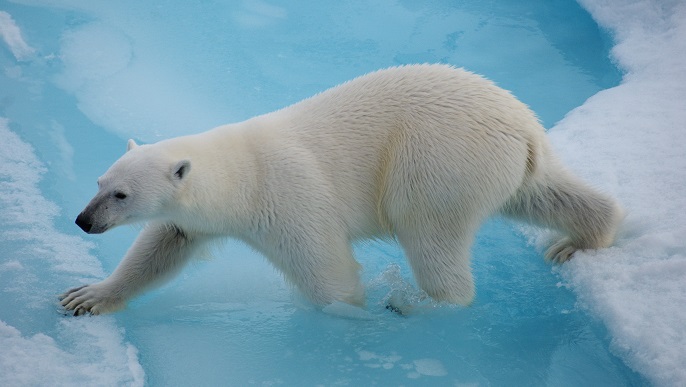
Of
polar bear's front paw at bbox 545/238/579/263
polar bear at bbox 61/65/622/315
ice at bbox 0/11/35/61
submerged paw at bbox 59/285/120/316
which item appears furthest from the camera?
ice at bbox 0/11/35/61

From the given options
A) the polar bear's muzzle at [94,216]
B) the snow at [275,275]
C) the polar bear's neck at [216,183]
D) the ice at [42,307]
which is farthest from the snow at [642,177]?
the polar bear's muzzle at [94,216]

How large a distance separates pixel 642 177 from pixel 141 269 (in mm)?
2922

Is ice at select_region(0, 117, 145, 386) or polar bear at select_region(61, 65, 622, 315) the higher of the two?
polar bear at select_region(61, 65, 622, 315)

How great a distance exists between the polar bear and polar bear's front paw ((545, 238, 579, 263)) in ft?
0.99

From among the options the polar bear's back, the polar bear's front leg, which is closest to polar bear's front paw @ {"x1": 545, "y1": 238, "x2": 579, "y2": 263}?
the polar bear's back

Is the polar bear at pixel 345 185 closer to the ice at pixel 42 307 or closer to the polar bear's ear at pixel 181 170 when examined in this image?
the polar bear's ear at pixel 181 170

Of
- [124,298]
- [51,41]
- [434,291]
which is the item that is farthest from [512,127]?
[51,41]

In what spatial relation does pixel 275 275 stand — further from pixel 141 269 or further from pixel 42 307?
pixel 42 307

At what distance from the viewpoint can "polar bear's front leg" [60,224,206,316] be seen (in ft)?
11.7

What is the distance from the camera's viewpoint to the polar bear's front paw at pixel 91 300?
11.5 feet

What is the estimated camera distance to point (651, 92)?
17.4 ft

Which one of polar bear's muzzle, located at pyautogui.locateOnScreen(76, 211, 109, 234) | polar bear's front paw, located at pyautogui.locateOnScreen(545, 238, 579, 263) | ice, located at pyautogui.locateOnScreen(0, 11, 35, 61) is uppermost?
polar bear's muzzle, located at pyautogui.locateOnScreen(76, 211, 109, 234)

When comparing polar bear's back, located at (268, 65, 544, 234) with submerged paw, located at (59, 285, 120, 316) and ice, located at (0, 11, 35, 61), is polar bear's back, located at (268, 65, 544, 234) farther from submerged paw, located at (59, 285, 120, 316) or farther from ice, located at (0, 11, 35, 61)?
ice, located at (0, 11, 35, 61)

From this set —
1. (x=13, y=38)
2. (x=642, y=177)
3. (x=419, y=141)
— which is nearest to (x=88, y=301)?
(x=419, y=141)
